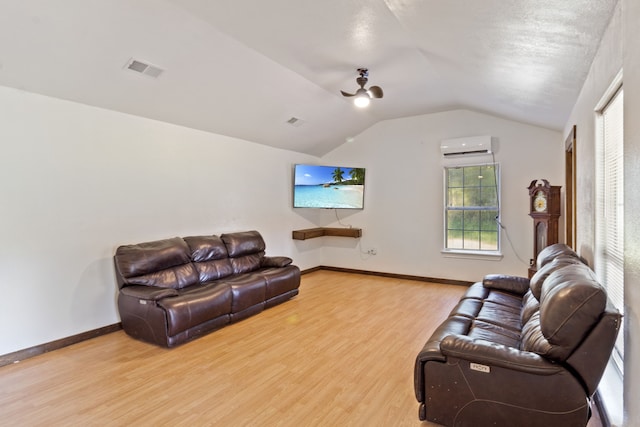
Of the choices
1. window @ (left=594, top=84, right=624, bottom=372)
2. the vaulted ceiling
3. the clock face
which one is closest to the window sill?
the clock face

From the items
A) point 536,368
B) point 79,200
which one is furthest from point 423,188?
point 79,200

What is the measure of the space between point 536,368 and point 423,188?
4479mm

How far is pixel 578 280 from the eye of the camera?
6.00ft

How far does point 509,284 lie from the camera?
3.54 metres

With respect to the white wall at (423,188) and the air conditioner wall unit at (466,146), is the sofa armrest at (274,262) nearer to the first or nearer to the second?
the white wall at (423,188)

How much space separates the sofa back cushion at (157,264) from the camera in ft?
11.7

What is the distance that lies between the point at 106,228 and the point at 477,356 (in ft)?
12.2

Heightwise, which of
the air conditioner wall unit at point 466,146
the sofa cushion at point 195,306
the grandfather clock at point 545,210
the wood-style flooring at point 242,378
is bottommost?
the wood-style flooring at point 242,378

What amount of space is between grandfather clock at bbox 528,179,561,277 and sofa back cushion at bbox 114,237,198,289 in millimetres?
4325

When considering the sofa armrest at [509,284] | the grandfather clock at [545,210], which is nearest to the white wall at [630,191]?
the sofa armrest at [509,284]

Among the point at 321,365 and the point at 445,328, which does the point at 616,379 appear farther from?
the point at 321,365

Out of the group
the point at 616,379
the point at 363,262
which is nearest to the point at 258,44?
the point at 616,379

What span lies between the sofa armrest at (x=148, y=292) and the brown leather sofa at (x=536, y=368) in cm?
247

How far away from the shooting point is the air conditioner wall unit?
5312 mm
